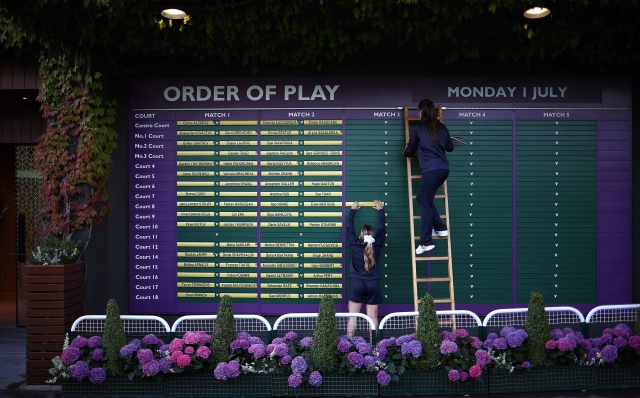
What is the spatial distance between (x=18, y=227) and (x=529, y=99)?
26.5 feet

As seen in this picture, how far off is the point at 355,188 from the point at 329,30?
2077mm

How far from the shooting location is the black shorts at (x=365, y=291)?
6.59 meters

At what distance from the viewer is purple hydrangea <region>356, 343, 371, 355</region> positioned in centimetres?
525

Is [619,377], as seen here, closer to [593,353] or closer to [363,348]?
[593,353]

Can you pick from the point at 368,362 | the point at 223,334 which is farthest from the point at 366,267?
the point at 223,334

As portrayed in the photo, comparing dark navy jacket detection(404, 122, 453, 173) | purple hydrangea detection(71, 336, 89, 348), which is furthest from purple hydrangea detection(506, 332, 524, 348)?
purple hydrangea detection(71, 336, 89, 348)

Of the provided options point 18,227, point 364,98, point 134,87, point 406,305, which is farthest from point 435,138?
point 18,227

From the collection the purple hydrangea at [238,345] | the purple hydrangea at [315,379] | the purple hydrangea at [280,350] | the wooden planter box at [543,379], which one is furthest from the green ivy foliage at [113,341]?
the wooden planter box at [543,379]

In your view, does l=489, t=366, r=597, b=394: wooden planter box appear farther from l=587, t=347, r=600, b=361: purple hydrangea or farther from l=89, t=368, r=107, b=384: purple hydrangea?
l=89, t=368, r=107, b=384: purple hydrangea

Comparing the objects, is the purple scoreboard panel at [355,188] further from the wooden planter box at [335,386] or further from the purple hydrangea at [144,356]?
the purple hydrangea at [144,356]

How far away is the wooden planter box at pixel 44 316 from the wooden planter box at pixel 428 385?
3581 mm

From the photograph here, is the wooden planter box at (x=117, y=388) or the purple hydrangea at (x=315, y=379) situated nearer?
the purple hydrangea at (x=315, y=379)

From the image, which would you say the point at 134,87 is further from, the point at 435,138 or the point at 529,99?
the point at 529,99

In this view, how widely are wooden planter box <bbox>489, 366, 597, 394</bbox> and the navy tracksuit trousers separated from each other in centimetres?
180
